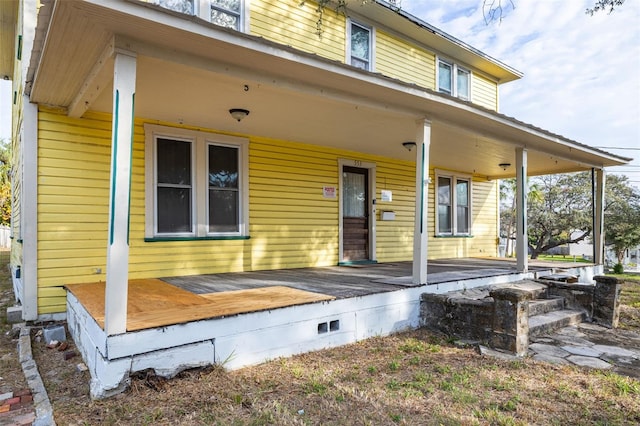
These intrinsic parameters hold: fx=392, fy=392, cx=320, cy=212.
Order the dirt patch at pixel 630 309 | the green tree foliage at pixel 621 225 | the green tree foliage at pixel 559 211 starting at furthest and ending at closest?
the green tree foliage at pixel 559 211
the green tree foliage at pixel 621 225
the dirt patch at pixel 630 309

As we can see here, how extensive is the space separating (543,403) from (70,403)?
3399 millimetres

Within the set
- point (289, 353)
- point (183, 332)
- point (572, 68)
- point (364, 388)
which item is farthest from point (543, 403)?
point (572, 68)

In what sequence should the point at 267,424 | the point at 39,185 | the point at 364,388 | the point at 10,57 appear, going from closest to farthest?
the point at 267,424, the point at 364,388, the point at 39,185, the point at 10,57

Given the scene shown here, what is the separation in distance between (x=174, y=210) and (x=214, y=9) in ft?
10.8

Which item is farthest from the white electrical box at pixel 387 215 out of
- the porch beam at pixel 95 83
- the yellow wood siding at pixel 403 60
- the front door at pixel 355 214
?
the porch beam at pixel 95 83

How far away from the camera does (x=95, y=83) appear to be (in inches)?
146

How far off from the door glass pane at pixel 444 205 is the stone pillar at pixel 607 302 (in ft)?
14.1

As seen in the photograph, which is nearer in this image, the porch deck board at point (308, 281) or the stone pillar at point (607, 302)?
the porch deck board at point (308, 281)

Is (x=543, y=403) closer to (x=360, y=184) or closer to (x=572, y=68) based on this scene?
(x=360, y=184)

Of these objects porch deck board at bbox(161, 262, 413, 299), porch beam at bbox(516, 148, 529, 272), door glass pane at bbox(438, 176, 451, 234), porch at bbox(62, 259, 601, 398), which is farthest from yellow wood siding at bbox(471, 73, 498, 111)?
porch at bbox(62, 259, 601, 398)

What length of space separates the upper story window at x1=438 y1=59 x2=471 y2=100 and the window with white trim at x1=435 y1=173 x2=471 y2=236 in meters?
2.09

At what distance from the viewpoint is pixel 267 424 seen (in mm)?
2510

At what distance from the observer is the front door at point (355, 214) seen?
305 inches

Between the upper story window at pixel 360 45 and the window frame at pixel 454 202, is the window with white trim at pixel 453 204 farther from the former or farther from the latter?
the upper story window at pixel 360 45
